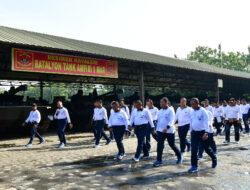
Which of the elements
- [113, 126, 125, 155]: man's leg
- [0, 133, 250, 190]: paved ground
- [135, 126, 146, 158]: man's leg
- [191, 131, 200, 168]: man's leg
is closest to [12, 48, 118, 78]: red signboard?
[0, 133, 250, 190]: paved ground

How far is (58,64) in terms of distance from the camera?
40.2ft

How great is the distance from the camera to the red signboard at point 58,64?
35.9 ft

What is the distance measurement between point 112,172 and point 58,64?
8051mm

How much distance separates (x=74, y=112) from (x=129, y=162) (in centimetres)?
917

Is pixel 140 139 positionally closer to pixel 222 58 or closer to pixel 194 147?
pixel 194 147

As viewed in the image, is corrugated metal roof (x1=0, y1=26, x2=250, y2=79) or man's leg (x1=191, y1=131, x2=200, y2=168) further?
corrugated metal roof (x1=0, y1=26, x2=250, y2=79)

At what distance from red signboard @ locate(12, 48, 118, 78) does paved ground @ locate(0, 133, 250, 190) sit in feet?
15.3

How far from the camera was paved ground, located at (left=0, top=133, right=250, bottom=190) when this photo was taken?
4.62 meters

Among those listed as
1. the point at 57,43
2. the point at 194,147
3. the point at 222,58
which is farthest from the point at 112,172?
the point at 222,58

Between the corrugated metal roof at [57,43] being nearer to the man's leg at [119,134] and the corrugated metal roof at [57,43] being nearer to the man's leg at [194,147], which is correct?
the man's leg at [119,134]

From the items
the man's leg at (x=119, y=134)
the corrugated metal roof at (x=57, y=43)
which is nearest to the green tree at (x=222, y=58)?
the corrugated metal roof at (x=57, y=43)

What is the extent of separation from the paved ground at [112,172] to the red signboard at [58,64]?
4.66 m

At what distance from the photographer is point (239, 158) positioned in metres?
6.84

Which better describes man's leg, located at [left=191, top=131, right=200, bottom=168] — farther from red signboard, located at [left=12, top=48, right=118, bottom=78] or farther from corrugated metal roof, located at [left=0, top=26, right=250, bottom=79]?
red signboard, located at [left=12, top=48, right=118, bottom=78]
